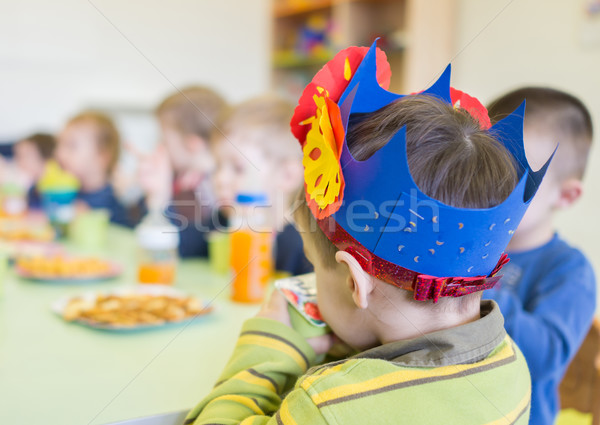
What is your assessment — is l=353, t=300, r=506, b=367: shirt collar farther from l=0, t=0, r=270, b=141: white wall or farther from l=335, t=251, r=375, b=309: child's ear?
l=0, t=0, r=270, b=141: white wall

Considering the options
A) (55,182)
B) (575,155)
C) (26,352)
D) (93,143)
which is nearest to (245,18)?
(93,143)

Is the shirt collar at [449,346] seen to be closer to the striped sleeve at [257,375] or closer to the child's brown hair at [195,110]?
the striped sleeve at [257,375]

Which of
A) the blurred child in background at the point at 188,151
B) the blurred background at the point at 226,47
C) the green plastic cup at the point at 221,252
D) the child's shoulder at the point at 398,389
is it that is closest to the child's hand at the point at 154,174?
the blurred child in background at the point at 188,151

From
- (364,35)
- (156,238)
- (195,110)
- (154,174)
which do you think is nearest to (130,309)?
(156,238)

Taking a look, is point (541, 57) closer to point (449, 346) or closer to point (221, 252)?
point (221, 252)

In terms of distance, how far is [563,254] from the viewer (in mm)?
918

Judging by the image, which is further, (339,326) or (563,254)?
(563,254)

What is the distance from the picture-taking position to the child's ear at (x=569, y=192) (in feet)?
3.10

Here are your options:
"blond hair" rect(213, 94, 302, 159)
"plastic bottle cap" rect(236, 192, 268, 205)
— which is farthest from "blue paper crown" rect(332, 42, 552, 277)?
"blond hair" rect(213, 94, 302, 159)

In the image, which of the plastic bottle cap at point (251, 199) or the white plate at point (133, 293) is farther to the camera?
the plastic bottle cap at point (251, 199)

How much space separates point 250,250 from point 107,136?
1587 millimetres

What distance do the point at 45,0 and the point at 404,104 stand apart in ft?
10.6

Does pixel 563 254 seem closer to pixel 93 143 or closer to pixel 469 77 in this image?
pixel 469 77

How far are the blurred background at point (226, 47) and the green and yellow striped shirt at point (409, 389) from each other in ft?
5.33
